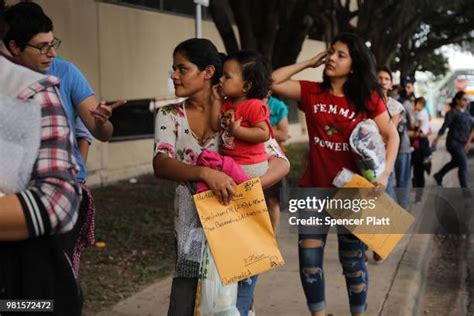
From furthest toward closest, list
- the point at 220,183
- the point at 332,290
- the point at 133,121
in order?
the point at 133,121 < the point at 332,290 < the point at 220,183

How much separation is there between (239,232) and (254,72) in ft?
2.55

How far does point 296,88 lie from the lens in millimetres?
4719

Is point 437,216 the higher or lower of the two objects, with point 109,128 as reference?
lower

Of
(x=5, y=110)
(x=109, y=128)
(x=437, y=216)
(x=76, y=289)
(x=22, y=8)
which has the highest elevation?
(x=22, y=8)

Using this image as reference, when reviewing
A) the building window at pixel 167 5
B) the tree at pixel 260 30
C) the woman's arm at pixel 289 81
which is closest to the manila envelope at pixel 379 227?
the woman's arm at pixel 289 81

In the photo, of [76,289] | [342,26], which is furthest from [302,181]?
[342,26]

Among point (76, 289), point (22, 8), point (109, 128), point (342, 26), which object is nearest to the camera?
point (76, 289)

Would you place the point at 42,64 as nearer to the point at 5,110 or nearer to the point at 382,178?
the point at 5,110

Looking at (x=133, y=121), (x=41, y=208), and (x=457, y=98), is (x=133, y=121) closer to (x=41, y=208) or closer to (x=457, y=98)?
(x=457, y=98)

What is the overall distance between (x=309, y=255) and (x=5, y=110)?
2861 millimetres

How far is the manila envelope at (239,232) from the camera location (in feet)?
10.8

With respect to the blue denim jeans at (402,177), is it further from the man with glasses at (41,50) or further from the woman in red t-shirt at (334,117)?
the man with glasses at (41,50)

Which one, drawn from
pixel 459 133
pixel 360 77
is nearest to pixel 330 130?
pixel 360 77

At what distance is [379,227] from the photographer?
4.52m
